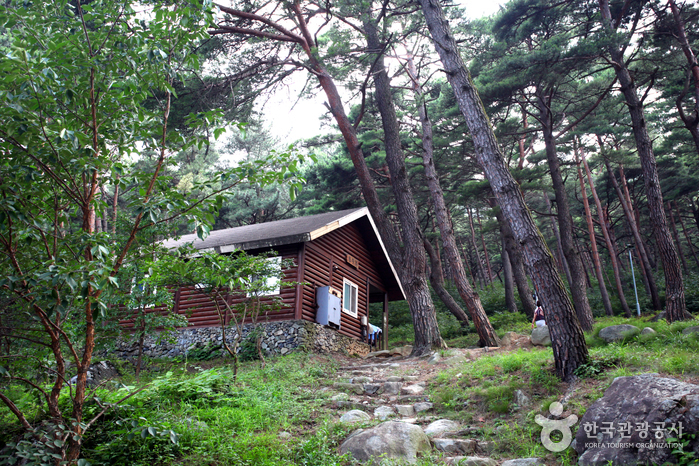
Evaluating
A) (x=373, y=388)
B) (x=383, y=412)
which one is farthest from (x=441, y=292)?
(x=383, y=412)

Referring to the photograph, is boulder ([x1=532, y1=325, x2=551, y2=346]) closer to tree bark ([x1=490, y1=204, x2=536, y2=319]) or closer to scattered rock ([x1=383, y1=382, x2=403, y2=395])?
scattered rock ([x1=383, y1=382, x2=403, y2=395])

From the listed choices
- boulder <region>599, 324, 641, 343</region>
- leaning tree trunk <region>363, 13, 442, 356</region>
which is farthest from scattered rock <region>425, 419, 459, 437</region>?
leaning tree trunk <region>363, 13, 442, 356</region>

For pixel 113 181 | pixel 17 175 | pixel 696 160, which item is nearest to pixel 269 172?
pixel 113 181

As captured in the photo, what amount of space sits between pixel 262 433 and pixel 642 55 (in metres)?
14.6

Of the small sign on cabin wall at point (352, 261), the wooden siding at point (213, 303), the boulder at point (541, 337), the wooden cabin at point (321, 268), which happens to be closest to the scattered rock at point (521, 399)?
the boulder at point (541, 337)

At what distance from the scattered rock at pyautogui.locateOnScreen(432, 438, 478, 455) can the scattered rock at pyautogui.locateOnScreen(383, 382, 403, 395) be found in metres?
2.65

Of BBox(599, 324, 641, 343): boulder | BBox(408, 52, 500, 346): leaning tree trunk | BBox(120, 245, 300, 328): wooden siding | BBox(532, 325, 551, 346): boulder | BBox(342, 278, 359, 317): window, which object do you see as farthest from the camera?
BBox(342, 278, 359, 317): window

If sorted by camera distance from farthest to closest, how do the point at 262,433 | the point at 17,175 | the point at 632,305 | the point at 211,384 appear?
the point at 632,305
the point at 211,384
the point at 262,433
the point at 17,175

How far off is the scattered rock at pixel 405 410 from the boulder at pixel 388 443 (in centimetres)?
140

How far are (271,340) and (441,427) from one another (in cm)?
735

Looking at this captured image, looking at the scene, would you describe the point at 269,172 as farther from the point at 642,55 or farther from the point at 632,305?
the point at 632,305

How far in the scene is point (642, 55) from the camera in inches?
520

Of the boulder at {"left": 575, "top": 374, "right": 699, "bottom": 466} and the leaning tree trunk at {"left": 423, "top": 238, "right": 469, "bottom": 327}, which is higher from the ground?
the leaning tree trunk at {"left": 423, "top": 238, "right": 469, "bottom": 327}

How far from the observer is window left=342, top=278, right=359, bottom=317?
1517cm
